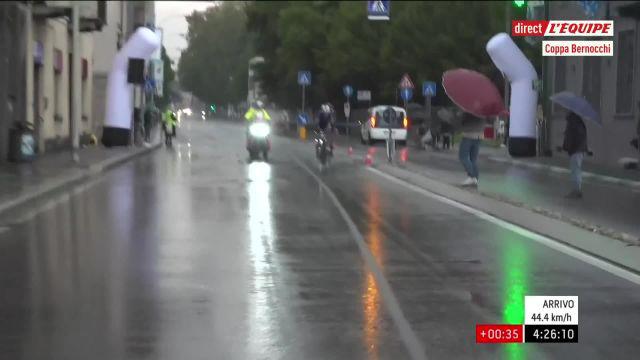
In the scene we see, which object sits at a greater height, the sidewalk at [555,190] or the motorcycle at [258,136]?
the motorcycle at [258,136]

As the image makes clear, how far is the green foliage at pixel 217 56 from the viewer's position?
9012 cm

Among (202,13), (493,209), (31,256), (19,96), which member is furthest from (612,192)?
(202,13)

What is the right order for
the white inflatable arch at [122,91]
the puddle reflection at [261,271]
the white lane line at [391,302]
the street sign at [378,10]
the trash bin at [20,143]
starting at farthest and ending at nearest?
the white inflatable arch at [122,91]
the street sign at [378,10]
the trash bin at [20,143]
the puddle reflection at [261,271]
the white lane line at [391,302]

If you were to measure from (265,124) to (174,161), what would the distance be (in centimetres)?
319

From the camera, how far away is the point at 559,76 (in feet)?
114

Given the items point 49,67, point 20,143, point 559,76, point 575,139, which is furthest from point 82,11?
point 575,139

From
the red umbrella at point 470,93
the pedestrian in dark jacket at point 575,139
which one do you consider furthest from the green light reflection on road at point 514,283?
the red umbrella at point 470,93

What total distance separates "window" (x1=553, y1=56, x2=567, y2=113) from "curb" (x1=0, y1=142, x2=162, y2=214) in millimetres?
16073

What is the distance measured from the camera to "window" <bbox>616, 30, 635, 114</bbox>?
2796 centimetres

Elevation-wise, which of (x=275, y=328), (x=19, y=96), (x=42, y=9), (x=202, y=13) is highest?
(x=202, y=13)

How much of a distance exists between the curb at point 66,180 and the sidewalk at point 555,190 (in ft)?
28.0

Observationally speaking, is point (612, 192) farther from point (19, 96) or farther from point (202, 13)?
point (202, 13)

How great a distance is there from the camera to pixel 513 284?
360 inches

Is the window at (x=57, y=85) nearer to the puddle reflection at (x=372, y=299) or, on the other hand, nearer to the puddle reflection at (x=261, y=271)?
the puddle reflection at (x=261, y=271)
